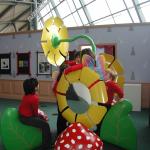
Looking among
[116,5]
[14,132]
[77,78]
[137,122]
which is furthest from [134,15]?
[77,78]

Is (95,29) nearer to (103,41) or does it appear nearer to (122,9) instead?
(103,41)

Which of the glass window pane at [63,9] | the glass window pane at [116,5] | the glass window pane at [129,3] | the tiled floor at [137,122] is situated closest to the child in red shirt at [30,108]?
the tiled floor at [137,122]

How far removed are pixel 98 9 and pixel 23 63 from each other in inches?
200

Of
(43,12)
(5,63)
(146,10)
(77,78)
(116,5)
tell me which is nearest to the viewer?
(77,78)

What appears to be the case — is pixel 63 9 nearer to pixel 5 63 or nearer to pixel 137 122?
pixel 5 63

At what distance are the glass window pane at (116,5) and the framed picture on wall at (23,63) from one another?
4598 millimetres

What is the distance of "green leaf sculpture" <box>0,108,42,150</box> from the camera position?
3904 millimetres

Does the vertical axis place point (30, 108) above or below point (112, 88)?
below

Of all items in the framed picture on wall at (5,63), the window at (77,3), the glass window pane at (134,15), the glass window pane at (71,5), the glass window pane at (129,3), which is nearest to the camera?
the framed picture on wall at (5,63)

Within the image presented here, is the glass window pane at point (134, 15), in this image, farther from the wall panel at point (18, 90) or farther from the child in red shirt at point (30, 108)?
the child in red shirt at point (30, 108)

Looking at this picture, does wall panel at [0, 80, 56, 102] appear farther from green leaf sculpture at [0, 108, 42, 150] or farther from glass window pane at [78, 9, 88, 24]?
glass window pane at [78, 9, 88, 24]

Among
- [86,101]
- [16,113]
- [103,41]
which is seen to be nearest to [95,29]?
[103,41]

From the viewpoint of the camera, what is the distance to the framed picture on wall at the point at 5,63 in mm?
9164

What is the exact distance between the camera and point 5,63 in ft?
30.2
